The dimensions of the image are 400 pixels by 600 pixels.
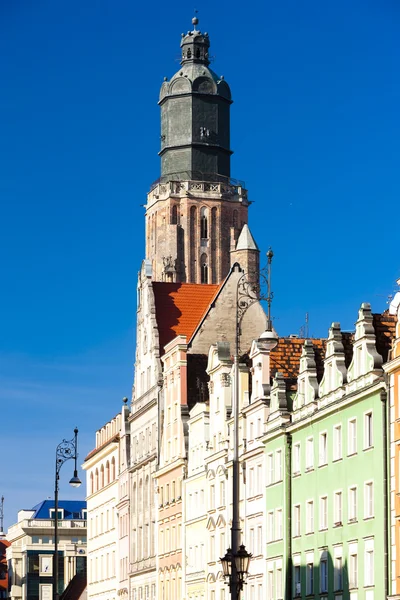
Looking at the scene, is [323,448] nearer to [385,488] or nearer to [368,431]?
[368,431]

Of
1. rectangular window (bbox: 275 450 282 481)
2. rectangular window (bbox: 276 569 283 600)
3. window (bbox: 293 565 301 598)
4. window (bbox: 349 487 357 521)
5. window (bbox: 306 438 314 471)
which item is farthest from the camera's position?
rectangular window (bbox: 275 450 282 481)

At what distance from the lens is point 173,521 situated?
98.2 metres

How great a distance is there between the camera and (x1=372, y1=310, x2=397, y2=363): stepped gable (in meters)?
64.9

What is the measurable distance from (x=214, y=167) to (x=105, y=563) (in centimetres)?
5730

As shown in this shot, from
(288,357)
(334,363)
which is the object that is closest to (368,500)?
(334,363)

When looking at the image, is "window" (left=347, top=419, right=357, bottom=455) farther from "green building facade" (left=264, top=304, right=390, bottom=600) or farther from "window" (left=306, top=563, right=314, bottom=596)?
"window" (left=306, top=563, right=314, bottom=596)

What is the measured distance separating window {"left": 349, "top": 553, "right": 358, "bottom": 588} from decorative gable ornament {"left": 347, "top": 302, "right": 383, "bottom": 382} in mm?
6609

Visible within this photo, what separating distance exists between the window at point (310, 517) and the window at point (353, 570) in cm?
555

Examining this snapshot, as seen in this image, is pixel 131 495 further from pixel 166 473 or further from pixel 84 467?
pixel 84 467

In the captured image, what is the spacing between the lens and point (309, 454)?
236ft

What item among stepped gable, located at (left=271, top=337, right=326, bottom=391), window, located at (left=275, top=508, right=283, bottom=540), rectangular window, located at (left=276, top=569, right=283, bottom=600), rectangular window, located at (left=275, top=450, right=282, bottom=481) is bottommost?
rectangular window, located at (left=276, top=569, right=283, bottom=600)

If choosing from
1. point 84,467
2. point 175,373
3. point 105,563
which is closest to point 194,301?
point 175,373

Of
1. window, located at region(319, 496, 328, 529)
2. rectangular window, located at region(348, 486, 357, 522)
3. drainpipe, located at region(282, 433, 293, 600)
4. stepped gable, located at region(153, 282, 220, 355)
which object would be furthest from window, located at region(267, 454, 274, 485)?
stepped gable, located at region(153, 282, 220, 355)

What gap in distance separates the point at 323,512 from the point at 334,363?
6115 millimetres
